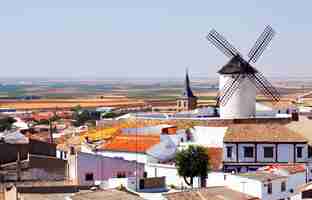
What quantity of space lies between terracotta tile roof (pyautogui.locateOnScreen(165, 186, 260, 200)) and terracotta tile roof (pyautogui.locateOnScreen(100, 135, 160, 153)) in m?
→ 14.0

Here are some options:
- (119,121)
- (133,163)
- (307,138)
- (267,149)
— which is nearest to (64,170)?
(133,163)

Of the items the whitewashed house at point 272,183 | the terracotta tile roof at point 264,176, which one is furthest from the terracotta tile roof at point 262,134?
the terracotta tile roof at point 264,176

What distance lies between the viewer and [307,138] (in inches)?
1612

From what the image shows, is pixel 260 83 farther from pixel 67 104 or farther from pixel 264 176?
pixel 67 104

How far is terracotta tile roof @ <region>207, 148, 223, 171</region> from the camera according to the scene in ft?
125

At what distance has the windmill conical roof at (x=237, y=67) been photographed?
4675 cm

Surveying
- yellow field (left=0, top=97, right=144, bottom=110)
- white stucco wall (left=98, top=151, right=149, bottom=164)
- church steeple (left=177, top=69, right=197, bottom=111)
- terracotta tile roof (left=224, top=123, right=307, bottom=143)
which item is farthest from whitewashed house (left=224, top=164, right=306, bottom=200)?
yellow field (left=0, top=97, right=144, bottom=110)

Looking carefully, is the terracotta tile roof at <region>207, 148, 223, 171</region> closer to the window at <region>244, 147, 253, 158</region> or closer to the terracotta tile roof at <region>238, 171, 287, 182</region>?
the window at <region>244, 147, 253, 158</region>

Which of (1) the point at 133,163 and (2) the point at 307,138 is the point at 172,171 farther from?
(2) the point at 307,138

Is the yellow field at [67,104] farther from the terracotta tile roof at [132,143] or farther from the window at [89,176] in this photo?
the window at [89,176]

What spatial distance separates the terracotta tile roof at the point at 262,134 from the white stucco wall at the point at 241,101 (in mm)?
6363

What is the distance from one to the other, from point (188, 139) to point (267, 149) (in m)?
6.12

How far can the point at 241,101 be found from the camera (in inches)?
1865

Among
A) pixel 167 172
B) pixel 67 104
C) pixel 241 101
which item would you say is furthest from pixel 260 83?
pixel 67 104
